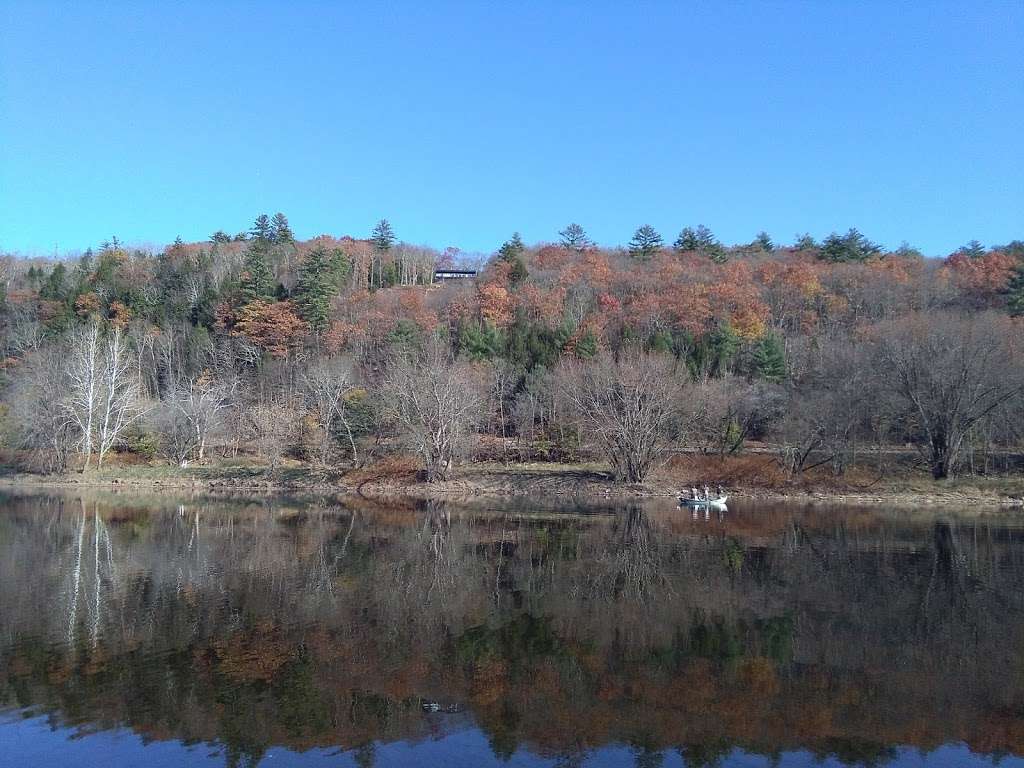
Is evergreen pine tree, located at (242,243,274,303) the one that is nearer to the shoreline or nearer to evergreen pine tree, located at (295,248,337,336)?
evergreen pine tree, located at (295,248,337,336)

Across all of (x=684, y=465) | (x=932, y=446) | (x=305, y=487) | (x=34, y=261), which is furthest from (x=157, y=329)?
(x=932, y=446)

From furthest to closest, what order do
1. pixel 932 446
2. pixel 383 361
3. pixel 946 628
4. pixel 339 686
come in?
pixel 383 361, pixel 932 446, pixel 946 628, pixel 339 686

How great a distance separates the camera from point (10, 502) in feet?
133

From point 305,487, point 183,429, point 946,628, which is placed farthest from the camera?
point 183,429

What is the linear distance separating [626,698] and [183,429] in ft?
161

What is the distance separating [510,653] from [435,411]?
34.5m

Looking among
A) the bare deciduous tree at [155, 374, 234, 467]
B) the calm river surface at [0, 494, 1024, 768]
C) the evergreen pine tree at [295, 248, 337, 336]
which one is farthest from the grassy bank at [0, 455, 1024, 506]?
the evergreen pine tree at [295, 248, 337, 336]

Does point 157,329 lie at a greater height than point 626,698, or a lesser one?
greater

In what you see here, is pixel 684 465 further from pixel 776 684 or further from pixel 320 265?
pixel 320 265

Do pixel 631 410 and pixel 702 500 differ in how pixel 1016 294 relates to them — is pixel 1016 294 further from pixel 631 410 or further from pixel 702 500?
pixel 702 500

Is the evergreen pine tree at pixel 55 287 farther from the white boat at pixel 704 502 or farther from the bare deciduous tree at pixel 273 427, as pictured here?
the white boat at pixel 704 502

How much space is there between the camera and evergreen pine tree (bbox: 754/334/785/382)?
62625mm

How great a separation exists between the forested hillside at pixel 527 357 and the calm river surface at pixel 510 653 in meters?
21.0

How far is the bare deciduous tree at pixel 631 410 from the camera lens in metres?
46.4
